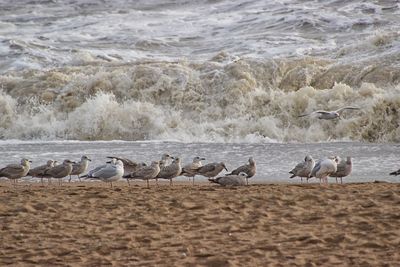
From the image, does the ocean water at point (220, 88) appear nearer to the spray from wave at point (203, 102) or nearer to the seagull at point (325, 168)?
the spray from wave at point (203, 102)

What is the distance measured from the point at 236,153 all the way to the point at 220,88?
6.64 meters

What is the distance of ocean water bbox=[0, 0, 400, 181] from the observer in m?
17.9

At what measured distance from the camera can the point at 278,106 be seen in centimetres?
2145

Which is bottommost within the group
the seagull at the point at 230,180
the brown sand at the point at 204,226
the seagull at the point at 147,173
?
the brown sand at the point at 204,226

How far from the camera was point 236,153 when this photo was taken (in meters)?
16.5

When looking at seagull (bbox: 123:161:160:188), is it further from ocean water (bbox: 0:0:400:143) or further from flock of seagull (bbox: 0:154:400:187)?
ocean water (bbox: 0:0:400:143)

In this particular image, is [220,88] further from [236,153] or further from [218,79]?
[236,153]

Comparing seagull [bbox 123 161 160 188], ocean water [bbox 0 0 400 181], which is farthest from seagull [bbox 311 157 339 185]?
seagull [bbox 123 161 160 188]

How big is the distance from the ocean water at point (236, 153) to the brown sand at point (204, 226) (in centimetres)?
291

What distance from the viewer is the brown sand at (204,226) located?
6.92 metres

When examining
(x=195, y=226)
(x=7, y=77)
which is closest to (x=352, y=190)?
(x=195, y=226)

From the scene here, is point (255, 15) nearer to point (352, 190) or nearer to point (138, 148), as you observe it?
point (138, 148)

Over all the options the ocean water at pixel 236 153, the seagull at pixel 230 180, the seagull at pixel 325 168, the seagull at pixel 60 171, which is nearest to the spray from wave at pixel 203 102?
the ocean water at pixel 236 153

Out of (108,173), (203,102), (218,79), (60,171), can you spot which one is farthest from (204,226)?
(218,79)
